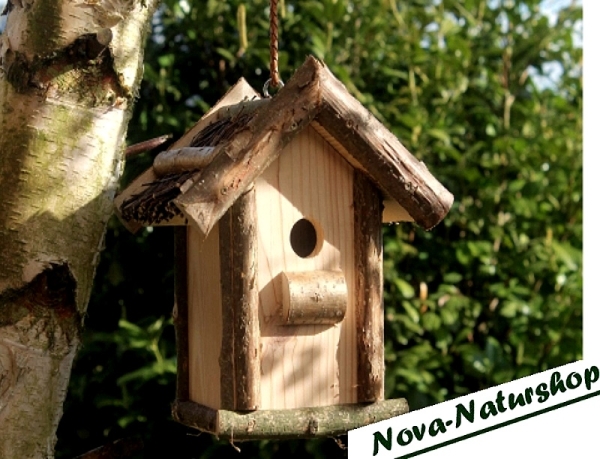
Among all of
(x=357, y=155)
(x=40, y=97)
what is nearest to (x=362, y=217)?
(x=357, y=155)

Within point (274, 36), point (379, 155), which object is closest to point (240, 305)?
point (379, 155)

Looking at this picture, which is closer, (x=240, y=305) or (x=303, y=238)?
(x=240, y=305)

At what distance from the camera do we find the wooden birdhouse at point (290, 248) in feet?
5.75

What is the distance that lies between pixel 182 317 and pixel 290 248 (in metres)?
0.35

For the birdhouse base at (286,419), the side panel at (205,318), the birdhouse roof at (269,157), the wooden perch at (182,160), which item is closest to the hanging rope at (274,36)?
the birdhouse roof at (269,157)

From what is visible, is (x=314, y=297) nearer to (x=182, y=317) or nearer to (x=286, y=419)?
(x=286, y=419)

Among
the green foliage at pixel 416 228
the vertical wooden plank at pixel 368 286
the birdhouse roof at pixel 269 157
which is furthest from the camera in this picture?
the green foliage at pixel 416 228

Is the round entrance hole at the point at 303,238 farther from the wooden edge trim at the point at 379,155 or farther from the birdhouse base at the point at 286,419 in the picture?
the birdhouse base at the point at 286,419

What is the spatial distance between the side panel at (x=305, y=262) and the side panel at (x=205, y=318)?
11 cm

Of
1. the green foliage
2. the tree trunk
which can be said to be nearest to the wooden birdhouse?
the tree trunk

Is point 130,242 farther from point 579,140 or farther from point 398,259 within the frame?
point 579,140

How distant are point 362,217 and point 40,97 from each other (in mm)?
679

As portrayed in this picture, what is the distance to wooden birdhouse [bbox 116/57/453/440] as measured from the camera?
1.75 meters

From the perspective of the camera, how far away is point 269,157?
5.72 ft
